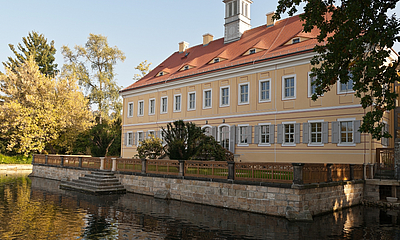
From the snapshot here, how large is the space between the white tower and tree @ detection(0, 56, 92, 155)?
64.0 feet

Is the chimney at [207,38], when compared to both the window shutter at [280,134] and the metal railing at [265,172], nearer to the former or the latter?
the window shutter at [280,134]

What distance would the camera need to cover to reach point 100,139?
3366cm

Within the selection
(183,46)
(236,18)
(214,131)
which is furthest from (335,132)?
(183,46)

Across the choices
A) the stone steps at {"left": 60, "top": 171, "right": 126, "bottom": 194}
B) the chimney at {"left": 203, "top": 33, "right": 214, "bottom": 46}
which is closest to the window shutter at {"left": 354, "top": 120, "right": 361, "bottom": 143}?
the stone steps at {"left": 60, "top": 171, "right": 126, "bottom": 194}

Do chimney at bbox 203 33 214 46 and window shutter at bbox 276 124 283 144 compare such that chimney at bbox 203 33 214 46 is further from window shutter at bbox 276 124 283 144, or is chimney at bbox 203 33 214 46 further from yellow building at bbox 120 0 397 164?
window shutter at bbox 276 124 283 144

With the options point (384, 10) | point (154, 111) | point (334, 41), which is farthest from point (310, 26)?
point (154, 111)

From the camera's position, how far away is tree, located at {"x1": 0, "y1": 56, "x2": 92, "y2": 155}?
117 ft

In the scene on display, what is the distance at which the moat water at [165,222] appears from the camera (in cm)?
973

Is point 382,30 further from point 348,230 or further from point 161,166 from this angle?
point 161,166

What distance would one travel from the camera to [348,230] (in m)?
10.6

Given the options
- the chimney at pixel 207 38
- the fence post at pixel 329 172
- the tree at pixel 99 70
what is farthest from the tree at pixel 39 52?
the fence post at pixel 329 172

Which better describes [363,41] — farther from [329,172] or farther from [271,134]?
[271,134]

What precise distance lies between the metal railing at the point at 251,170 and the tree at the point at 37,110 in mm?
18585

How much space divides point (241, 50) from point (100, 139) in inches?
654
